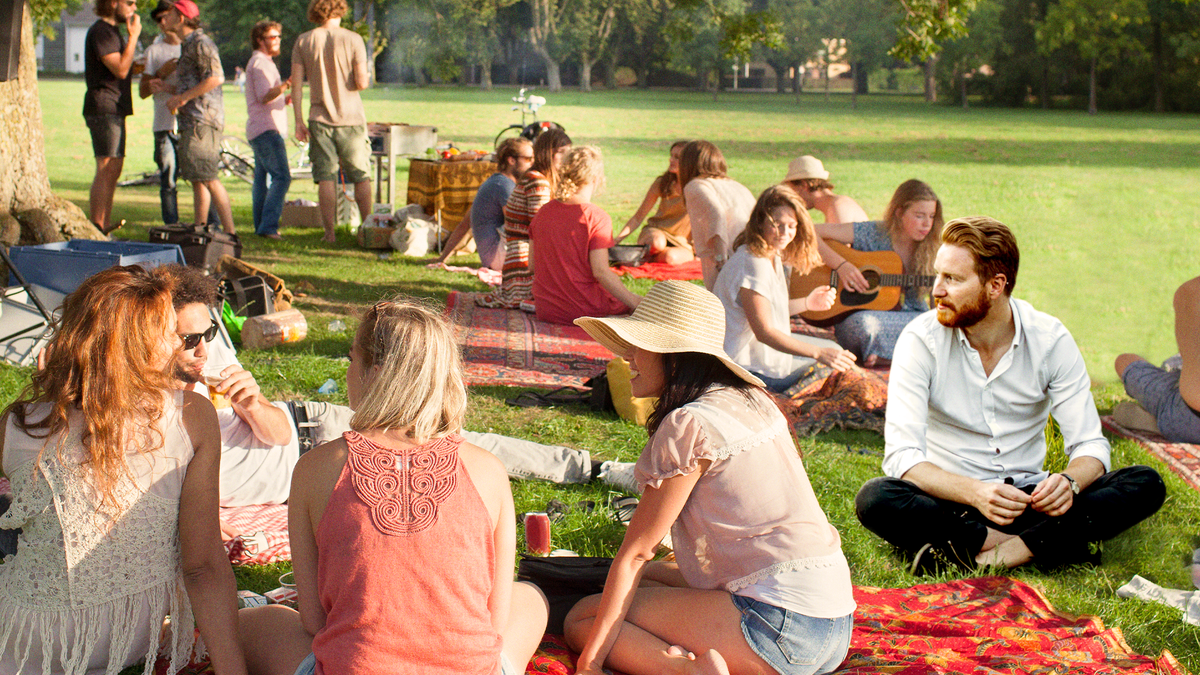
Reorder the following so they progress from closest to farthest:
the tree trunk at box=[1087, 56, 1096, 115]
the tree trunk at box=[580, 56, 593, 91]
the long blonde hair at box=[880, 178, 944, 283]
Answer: the long blonde hair at box=[880, 178, 944, 283], the tree trunk at box=[580, 56, 593, 91], the tree trunk at box=[1087, 56, 1096, 115]

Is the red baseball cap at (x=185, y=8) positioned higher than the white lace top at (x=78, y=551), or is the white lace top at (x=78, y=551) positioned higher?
the red baseball cap at (x=185, y=8)

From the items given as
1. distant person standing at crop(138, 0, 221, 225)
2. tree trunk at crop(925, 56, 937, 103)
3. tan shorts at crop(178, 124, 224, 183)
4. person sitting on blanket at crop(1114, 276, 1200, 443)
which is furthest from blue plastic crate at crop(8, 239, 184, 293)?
tree trunk at crop(925, 56, 937, 103)

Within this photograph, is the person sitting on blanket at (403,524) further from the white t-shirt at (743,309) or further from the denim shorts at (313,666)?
the white t-shirt at (743,309)

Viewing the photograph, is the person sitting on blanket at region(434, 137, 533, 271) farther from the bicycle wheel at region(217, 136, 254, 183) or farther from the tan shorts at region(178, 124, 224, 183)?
the bicycle wheel at region(217, 136, 254, 183)

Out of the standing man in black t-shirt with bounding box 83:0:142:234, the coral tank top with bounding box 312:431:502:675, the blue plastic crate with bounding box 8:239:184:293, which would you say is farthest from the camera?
the standing man in black t-shirt with bounding box 83:0:142:234

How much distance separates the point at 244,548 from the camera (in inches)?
136

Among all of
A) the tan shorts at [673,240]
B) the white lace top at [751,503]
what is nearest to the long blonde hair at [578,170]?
the tan shorts at [673,240]

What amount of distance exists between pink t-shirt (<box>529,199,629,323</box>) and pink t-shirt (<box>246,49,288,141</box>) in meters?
3.93

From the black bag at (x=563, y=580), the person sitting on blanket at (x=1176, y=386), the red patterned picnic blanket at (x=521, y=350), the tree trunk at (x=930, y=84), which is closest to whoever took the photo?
the black bag at (x=563, y=580)

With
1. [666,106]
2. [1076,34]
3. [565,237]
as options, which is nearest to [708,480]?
[565,237]

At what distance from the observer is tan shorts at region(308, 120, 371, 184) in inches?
372

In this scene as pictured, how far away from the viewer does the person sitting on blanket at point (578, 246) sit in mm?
6551

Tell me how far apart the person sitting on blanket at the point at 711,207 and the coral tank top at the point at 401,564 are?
4491 mm

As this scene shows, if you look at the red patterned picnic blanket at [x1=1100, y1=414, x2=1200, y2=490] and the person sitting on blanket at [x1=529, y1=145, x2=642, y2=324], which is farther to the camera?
the person sitting on blanket at [x1=529, y1=145, x2=642, y2=324]
